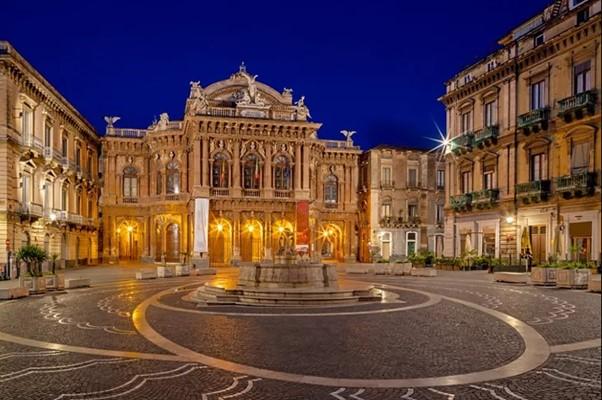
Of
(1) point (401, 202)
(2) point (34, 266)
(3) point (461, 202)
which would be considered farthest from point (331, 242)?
(2) point (34, 266)

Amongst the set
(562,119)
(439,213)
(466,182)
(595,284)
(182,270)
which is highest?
(466,182)

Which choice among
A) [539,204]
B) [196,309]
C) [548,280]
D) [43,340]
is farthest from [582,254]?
[548,280]

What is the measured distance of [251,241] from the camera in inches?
1984

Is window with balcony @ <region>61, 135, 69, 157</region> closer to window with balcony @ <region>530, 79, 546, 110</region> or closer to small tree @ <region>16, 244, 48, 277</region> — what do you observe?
small tree @ <region>16, 244, 48, 277</region>

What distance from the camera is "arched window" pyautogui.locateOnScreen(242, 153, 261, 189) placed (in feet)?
164

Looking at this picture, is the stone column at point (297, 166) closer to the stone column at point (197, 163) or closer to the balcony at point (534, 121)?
the stone column at point (197, 163)

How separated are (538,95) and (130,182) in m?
55.0

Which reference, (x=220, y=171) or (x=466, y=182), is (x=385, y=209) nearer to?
(x=220, y=171)

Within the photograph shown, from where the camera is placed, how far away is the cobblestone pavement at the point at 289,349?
7480mm

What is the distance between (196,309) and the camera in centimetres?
1681

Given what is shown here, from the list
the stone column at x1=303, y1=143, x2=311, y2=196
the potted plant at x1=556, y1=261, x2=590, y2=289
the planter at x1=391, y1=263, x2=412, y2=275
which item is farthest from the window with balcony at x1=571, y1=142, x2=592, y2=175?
the stone column at x1=303, y1=143, x2=311, y2=196

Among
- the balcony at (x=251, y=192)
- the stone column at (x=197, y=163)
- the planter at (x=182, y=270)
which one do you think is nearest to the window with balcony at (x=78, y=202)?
the stone column at (x=197, y=163)

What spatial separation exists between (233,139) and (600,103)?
1897 inches

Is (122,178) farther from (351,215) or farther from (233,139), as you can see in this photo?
(351,215)
